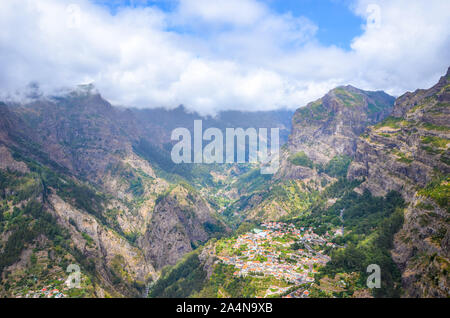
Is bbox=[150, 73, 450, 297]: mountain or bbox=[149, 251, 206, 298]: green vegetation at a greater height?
bbox=[150, 73, 450, 297]: mountain

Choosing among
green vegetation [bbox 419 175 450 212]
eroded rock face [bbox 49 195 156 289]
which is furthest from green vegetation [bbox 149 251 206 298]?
green vegetation [bbox 419 175 450 212]

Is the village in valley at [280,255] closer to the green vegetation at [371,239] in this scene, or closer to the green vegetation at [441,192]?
the green vegetation at [371,239]

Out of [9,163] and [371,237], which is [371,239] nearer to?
[371,237]

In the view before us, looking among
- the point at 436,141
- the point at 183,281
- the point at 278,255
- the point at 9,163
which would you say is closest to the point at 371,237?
the point at 278,255

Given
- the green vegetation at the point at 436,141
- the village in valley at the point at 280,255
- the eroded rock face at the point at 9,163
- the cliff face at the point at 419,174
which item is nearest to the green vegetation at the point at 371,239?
the cliff face at the point at 419,174

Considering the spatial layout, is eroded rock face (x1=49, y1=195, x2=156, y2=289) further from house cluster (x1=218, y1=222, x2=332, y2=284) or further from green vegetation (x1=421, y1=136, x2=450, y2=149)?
green vegetation (x1=421, y1=136, x2=450, y2=149)
